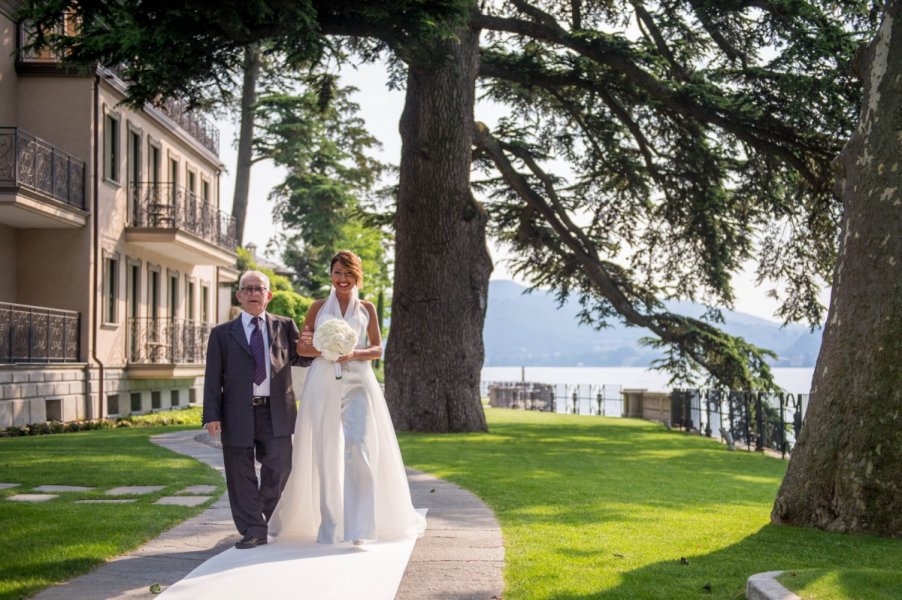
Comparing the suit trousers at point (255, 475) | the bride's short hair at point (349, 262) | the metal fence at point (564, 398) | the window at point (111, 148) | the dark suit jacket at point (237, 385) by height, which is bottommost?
the metal fence at point (564, 398)

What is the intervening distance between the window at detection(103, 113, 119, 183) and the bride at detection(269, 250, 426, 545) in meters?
20.2

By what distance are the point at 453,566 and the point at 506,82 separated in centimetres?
1960

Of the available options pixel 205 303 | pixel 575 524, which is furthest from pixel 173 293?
pixel 575 524

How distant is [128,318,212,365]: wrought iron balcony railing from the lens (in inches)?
1138

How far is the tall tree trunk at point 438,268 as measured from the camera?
69.7ft

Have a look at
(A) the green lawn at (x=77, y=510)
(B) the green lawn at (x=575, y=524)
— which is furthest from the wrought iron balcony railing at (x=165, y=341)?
(A) the green lawn at (x=77, y=510)

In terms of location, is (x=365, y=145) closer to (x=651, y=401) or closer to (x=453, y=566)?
(x=651, y=401)

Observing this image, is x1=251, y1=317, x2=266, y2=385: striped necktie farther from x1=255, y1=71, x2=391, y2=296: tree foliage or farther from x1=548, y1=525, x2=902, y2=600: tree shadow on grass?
x1=255, y1=71, x2=391, y2=296: tree foliage

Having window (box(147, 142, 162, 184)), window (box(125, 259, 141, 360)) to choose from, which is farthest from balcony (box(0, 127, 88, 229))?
window (box(147, 142, 162, 184))

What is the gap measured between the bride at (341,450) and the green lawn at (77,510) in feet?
4.16

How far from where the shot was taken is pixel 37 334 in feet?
75.5

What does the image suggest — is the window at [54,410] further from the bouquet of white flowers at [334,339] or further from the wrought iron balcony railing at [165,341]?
the bouquet of white flowers at [334,339]

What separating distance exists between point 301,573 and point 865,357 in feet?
16.7

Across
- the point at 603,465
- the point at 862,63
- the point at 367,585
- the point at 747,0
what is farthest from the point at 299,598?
the point at 747,0
